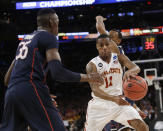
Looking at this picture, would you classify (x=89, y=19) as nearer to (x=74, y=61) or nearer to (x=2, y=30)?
(x=74, y=61)

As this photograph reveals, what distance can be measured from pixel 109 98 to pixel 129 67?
0.63 meters

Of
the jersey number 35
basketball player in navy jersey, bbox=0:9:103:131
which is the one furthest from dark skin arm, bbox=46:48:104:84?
the jersey number 35

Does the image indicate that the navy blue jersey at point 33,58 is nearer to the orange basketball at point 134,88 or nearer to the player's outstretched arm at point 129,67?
the player's outstretched arm at point 129,67

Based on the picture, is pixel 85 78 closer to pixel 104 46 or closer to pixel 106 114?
pixel 106 114

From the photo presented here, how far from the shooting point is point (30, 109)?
2602 millimetres

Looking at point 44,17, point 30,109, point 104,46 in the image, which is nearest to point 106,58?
point 104,46

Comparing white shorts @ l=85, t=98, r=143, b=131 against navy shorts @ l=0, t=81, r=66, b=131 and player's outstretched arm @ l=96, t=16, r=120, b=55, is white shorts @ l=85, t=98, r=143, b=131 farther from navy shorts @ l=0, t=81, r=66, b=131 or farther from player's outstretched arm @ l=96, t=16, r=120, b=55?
navy shorts @ l=0, t=81, r=66, b=131

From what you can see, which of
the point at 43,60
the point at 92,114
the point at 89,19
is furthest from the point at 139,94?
the point at 89,19

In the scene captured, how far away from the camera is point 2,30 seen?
16.3 metres

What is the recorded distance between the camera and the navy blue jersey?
2.68 metres

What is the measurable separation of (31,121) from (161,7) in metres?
15.9

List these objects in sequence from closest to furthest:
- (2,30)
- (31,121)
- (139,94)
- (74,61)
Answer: (31,121)
(139,94)
(2,30)
(74,61)

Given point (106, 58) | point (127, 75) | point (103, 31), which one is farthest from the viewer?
point (103, 31)

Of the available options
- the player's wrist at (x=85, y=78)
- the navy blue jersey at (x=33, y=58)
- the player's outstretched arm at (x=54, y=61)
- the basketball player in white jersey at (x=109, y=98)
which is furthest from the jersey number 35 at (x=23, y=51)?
the basketball player in white jersey at (x=109, y=98)
